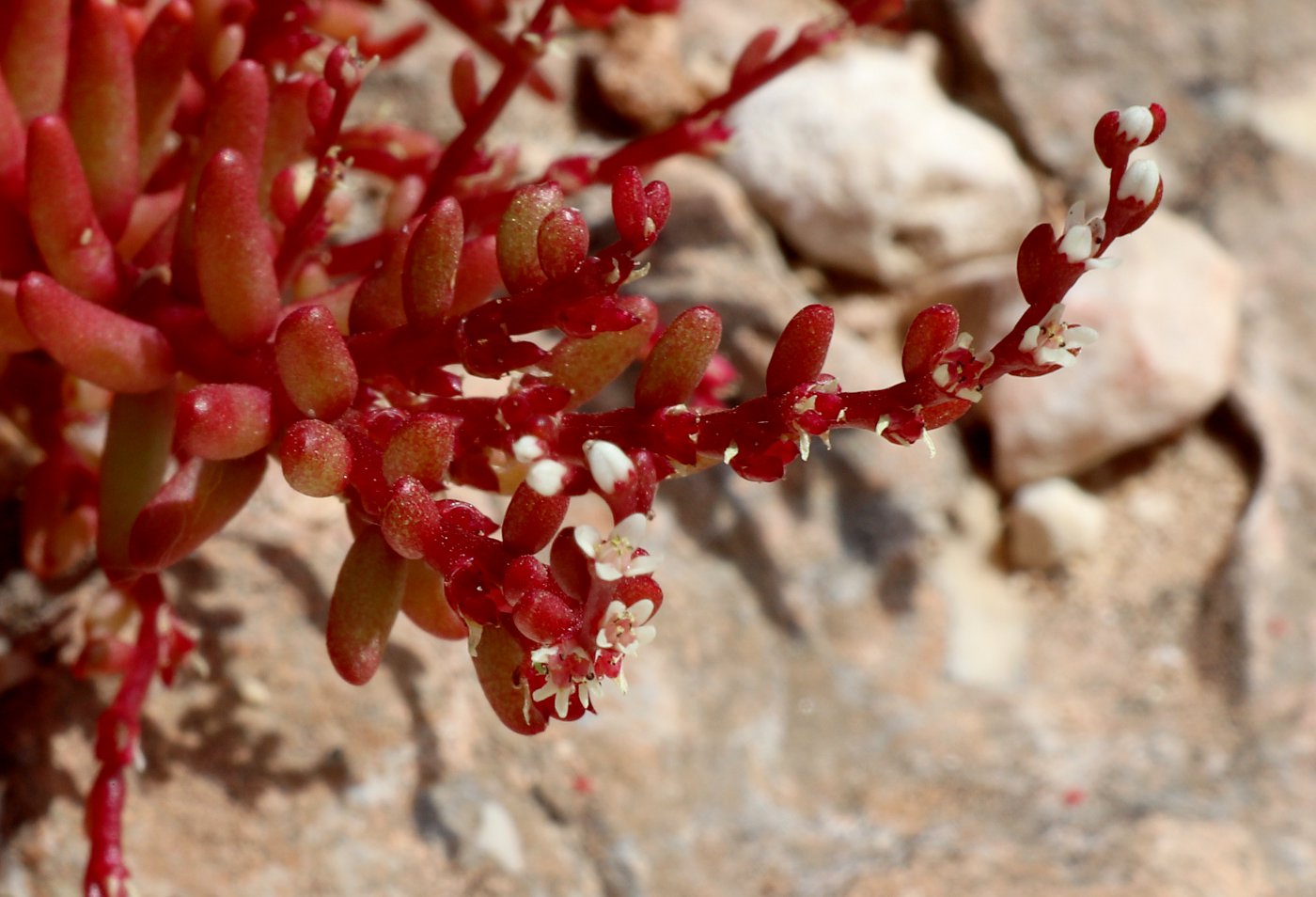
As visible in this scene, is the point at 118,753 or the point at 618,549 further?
the point at 118,753

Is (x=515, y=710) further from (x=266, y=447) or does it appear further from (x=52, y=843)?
(x=52, y=843)

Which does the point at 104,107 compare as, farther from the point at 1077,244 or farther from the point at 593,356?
the point at 1077,244

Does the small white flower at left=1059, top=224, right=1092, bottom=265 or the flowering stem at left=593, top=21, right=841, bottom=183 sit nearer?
the small white flower at left=1059, top=224, right=1092, bottom=265

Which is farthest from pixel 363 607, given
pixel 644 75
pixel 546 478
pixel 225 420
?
pixel 644 75

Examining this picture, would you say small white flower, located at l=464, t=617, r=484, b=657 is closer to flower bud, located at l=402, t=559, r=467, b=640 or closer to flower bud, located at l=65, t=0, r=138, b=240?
flower bud, located at l=402, t=559, r=467, b=640

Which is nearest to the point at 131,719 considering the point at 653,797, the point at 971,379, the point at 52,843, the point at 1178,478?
the point at 52,843

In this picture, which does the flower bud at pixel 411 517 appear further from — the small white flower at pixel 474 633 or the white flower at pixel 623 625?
the white flower at pixel 623 625

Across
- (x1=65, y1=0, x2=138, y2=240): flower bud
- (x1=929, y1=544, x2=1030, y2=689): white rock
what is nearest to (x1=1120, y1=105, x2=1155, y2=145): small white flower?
(x1=65, y1=0, x2=138, y2=240): flower bud
